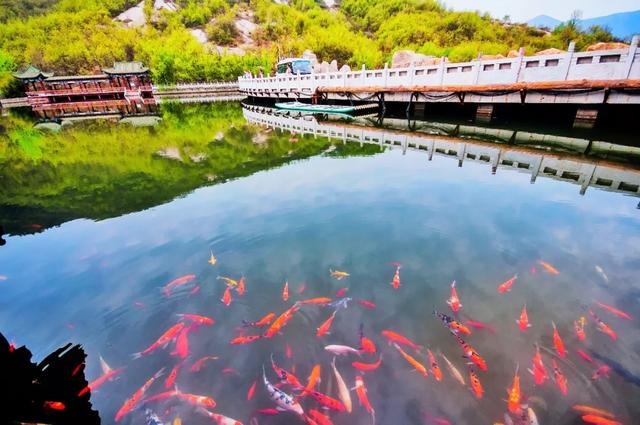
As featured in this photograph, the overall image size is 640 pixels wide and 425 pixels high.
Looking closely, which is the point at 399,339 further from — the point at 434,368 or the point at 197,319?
the point at 197,319

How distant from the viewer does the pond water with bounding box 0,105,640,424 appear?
11.6 ft

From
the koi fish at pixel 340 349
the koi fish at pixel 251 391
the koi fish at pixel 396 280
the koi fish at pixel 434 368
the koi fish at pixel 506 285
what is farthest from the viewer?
the koi fish at pixel 396 280

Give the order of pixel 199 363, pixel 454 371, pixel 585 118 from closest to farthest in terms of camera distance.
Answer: pixel 454 371
pixel 199 363
pixel 585 118

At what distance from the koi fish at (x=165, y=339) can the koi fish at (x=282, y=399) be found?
5.36 ft

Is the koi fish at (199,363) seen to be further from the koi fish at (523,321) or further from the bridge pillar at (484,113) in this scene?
the bridge pillar at (484,113)

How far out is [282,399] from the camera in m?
3.42

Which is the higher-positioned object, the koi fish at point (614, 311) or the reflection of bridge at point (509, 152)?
the reflection of bridge at point (509, 152)

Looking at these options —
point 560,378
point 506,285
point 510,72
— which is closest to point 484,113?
point 510,72

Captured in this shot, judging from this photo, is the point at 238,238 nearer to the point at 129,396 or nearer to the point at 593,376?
the point at 129,396

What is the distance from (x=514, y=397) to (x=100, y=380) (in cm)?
482

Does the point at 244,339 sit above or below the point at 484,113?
below

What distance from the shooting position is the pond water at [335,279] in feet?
11.6

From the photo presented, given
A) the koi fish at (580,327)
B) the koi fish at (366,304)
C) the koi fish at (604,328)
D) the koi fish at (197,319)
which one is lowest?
the koi fish at (197,319)

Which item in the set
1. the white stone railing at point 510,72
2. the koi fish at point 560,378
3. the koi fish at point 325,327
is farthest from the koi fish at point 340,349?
the white stone railing at point 510,72
